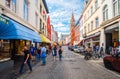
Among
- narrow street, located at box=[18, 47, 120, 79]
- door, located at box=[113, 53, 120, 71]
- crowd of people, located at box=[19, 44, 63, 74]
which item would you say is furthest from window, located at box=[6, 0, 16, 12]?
door, located at box=[113, 53, 120, 71]

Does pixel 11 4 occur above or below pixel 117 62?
above

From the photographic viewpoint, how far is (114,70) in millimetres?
15422

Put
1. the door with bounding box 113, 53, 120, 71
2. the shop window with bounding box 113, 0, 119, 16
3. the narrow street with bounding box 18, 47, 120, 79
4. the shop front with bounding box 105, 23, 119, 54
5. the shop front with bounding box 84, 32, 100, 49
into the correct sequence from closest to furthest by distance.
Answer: the narrow street with bounding box 18, 47, 120, 79 < the door with bounding box 113, 53, 120, 71 < the shop window with bounding box 113, 0, 119, 16 < the shop front with bounding box 105, 23, 119, 54 < the shop front with bounding box 84, 32, 100, 49

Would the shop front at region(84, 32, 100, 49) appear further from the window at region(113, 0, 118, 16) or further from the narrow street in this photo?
the narrow street

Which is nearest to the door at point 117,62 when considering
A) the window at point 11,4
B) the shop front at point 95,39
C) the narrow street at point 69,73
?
the narrow street at point 69,73

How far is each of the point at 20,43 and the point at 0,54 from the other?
904 centimetres

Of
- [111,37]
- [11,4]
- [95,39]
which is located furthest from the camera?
[95,39]

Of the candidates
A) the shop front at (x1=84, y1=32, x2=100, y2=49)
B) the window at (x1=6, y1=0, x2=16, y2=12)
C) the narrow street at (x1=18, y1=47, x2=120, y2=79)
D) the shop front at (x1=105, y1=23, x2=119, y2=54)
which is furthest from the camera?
the shop front at (x1=84, y1=32, x2=100, y2=49)

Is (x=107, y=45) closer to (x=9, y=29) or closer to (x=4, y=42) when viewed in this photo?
(x=4, y=42)

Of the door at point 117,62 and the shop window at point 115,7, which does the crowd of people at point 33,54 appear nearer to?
the door at point 117,62

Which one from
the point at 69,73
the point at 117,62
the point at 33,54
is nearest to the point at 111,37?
the point at 33,54

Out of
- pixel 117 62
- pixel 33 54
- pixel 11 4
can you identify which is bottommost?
pixel 117 62

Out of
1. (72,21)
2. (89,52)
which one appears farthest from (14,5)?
(72,21)

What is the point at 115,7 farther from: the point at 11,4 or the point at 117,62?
the point at 117,62
